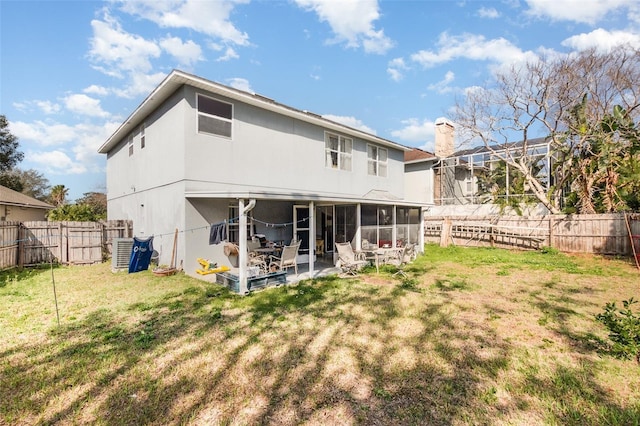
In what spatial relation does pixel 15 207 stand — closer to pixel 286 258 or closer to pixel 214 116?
pixel 214 116

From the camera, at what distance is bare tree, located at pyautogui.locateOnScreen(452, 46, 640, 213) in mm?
15602

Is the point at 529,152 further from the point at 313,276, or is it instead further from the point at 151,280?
the point at 151,280

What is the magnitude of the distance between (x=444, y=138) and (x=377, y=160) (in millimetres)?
8641

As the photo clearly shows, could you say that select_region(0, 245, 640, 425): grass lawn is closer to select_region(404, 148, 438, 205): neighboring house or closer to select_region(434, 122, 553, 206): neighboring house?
select_region(404, 148, 438, 205): neighboring house

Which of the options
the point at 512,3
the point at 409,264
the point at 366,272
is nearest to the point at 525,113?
Answer: the point at 512,3

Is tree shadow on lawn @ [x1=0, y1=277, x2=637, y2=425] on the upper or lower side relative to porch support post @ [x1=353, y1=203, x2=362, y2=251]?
lower

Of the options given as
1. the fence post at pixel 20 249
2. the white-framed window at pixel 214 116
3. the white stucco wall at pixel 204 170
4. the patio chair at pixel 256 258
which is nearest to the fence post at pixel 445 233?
the white stucco wall at pixel 204 170

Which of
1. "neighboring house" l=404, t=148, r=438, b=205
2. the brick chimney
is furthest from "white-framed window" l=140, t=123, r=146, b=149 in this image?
the brick chimney

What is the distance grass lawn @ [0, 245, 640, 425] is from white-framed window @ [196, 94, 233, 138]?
4.98m

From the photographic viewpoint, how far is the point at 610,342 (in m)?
4.71

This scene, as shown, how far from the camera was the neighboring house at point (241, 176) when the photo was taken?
30.2 feet

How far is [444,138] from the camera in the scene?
71.2 ft

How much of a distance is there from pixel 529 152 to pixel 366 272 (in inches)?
636

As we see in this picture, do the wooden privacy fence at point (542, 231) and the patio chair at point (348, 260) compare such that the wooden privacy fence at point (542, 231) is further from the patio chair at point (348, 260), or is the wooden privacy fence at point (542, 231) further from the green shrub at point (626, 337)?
the green shrub at point (626, 337)
